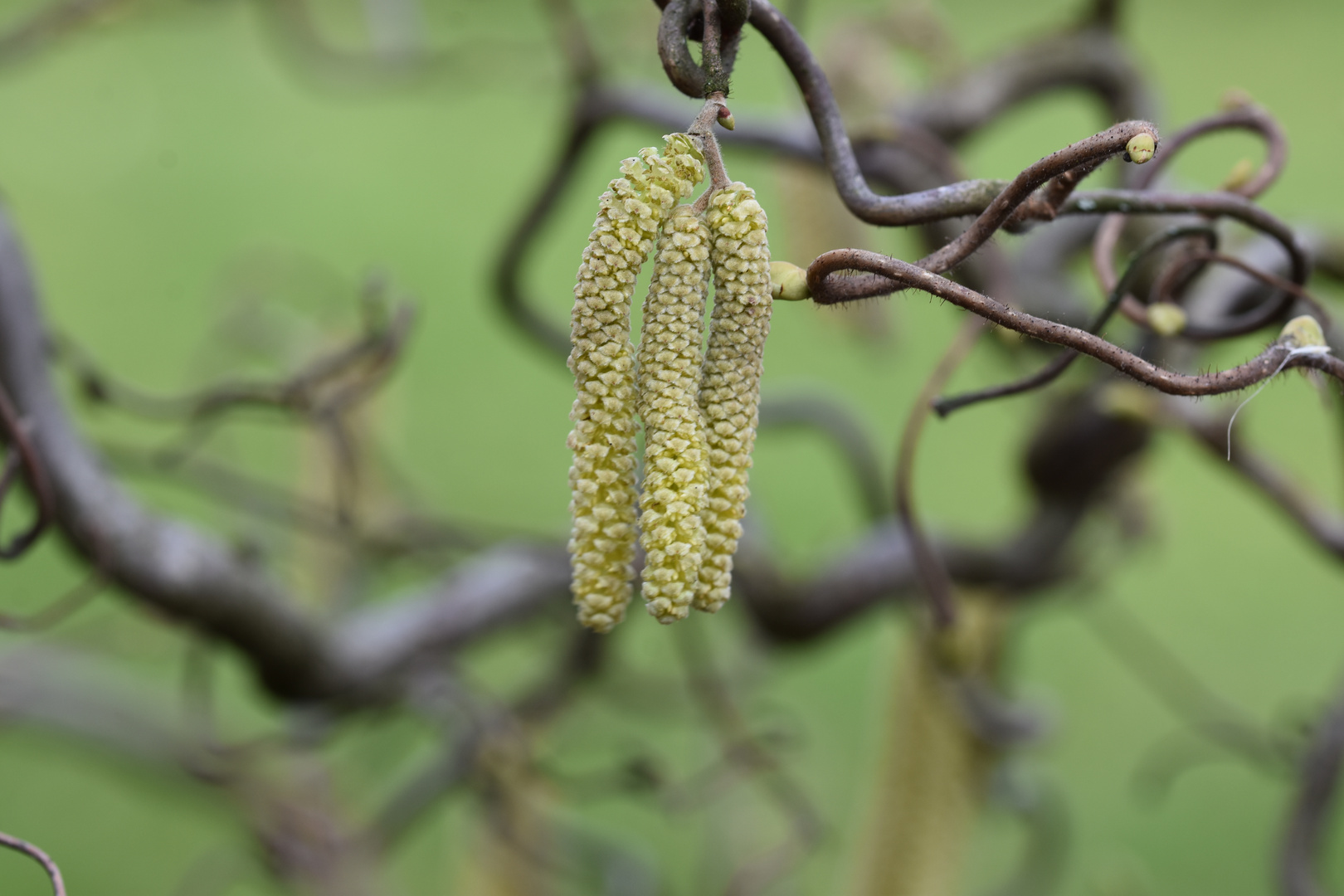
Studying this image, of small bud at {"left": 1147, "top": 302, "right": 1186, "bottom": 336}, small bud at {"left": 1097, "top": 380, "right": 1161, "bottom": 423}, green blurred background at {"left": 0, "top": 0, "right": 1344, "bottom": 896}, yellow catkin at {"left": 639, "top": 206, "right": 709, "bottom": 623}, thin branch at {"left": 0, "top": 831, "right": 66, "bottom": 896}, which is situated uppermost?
yellow catkin at {"left": 639, "top": 206, "right": 709, "bottom": 623}

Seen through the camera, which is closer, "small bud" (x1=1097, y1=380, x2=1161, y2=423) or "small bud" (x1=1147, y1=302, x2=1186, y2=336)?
"small bud" (x1=1147, y1=302, x2=1186, y2=336)

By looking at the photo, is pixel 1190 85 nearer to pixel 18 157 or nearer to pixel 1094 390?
pixel 1094 390

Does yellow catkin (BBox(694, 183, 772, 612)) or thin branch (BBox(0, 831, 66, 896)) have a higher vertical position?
yellow catkin (BBox(694, 183, 772, 612))

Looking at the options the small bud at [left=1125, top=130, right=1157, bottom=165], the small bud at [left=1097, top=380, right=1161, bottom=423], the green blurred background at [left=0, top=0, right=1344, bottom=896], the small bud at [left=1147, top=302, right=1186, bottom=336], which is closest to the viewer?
the small bud at [left=1125, top=130, right=1157, bottom=165]

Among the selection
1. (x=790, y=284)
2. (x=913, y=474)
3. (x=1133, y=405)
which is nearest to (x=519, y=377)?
(x=1133, y=405)

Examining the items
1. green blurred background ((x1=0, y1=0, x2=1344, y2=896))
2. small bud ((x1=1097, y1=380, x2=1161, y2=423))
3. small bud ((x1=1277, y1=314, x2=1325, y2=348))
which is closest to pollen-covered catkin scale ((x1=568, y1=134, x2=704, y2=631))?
small bud ((x1=1277, y1=314, x2=1325, y2=348))

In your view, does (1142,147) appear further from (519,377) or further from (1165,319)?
(519,377)

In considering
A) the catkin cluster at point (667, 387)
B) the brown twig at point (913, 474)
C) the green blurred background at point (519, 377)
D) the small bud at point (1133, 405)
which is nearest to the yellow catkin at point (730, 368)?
the catkin cluster at point (667, 387)

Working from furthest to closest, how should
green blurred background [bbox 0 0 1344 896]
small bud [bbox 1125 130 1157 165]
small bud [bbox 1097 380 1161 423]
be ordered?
green blurred background [bbox 0 0 1344 896] → small bud [bbox 1097 380 1161 423] → small bud [bbox 1125 130 1157 165]

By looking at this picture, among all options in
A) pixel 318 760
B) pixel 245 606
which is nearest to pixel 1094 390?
pixel 245 606

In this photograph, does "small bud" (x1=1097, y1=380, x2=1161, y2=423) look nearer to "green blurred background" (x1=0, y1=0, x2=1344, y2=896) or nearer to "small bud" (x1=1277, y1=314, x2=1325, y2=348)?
"small bud" (x1=1277, y1=314, x2=1325, y2=348)
